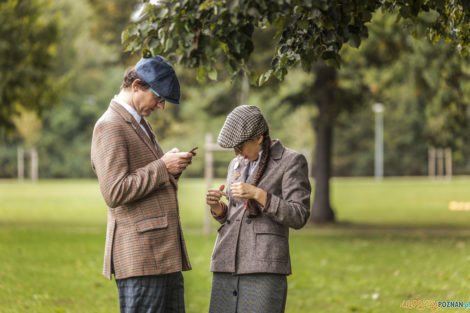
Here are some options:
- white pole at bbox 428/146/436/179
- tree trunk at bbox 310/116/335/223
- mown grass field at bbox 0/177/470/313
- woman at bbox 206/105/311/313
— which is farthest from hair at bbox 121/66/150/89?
white pole at bbox 428/146/436/179

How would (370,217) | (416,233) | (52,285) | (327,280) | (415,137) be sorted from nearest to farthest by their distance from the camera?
1. (52,285)
2. (327,280)
3. (416,233)
4. (370,217)
5. (415,137)

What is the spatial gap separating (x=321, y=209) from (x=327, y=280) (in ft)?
32.6

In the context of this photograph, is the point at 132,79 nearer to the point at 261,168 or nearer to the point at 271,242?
the point at 261,168

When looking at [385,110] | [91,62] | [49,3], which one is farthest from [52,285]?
[91,62]

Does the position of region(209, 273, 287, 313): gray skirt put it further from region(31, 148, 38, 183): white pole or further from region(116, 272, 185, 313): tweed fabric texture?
region(31, 148, 38, 183): white pole

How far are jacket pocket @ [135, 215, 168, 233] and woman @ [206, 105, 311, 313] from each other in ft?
1.00

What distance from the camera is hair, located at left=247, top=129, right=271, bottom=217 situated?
146 inches

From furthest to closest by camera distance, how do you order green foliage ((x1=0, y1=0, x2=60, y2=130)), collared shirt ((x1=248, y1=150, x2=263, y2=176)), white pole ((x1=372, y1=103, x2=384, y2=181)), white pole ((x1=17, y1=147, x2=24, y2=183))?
white pole ((x1=17, y1=147, x2=24, y2=183)), white pole ((x1=372, y1=103, x2=384, y2=181)), green foliage ((x1=0, y1=0, x2=60, y2=130)), collared shirt ((x1=248, y1=150, x2=263, y2=176))

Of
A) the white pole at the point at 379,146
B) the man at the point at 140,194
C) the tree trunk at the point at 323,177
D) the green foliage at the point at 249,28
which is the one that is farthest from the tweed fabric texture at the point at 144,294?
the white pole at the point at 379,146

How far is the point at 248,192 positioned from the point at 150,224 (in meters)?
0.57

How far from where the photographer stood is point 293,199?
3.67 meters

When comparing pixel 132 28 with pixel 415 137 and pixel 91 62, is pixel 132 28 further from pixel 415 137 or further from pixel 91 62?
pixel 91 62

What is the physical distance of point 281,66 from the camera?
3.90 meters

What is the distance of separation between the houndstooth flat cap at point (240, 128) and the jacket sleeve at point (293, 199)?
30cm
